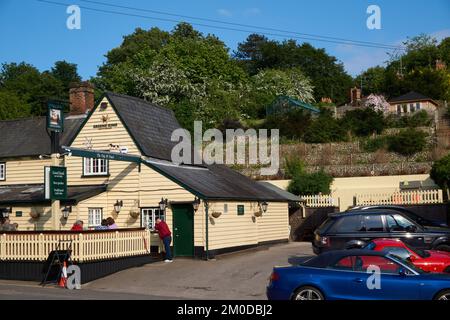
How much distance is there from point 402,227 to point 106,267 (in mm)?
9567

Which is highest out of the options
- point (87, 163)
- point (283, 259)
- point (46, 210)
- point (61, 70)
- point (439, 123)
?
point (61, 70)

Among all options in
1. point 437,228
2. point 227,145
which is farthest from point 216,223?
point 227,145

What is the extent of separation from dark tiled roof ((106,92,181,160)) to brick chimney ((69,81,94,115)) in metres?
5.08

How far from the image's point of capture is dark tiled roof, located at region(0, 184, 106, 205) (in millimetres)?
25484

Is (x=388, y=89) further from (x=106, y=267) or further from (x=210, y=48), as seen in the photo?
(x=106, y=267)

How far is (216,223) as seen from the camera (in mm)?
23922

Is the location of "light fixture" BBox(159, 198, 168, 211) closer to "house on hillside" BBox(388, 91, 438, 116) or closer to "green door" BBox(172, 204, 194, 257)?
"green door" BBox(172, 204, 194, 257)

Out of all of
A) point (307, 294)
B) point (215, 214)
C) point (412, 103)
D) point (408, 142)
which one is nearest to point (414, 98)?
point (412, 103)

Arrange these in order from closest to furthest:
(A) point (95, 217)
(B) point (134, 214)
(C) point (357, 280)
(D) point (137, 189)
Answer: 1. (C) point (357, 280)
2. (B) point (134, 214)
3. (D) point (137, 189)
4. (A) point (95, 217)

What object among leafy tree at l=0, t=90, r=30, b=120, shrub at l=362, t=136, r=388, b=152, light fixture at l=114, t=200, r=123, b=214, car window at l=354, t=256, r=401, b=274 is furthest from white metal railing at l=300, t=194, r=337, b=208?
A: leafy tree at l=0, t=90, r=30, b=120

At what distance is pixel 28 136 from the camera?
31.6 m

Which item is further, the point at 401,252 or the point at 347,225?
the point at 347,225

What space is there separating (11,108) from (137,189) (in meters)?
41.1

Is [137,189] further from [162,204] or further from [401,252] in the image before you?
[401,252]
